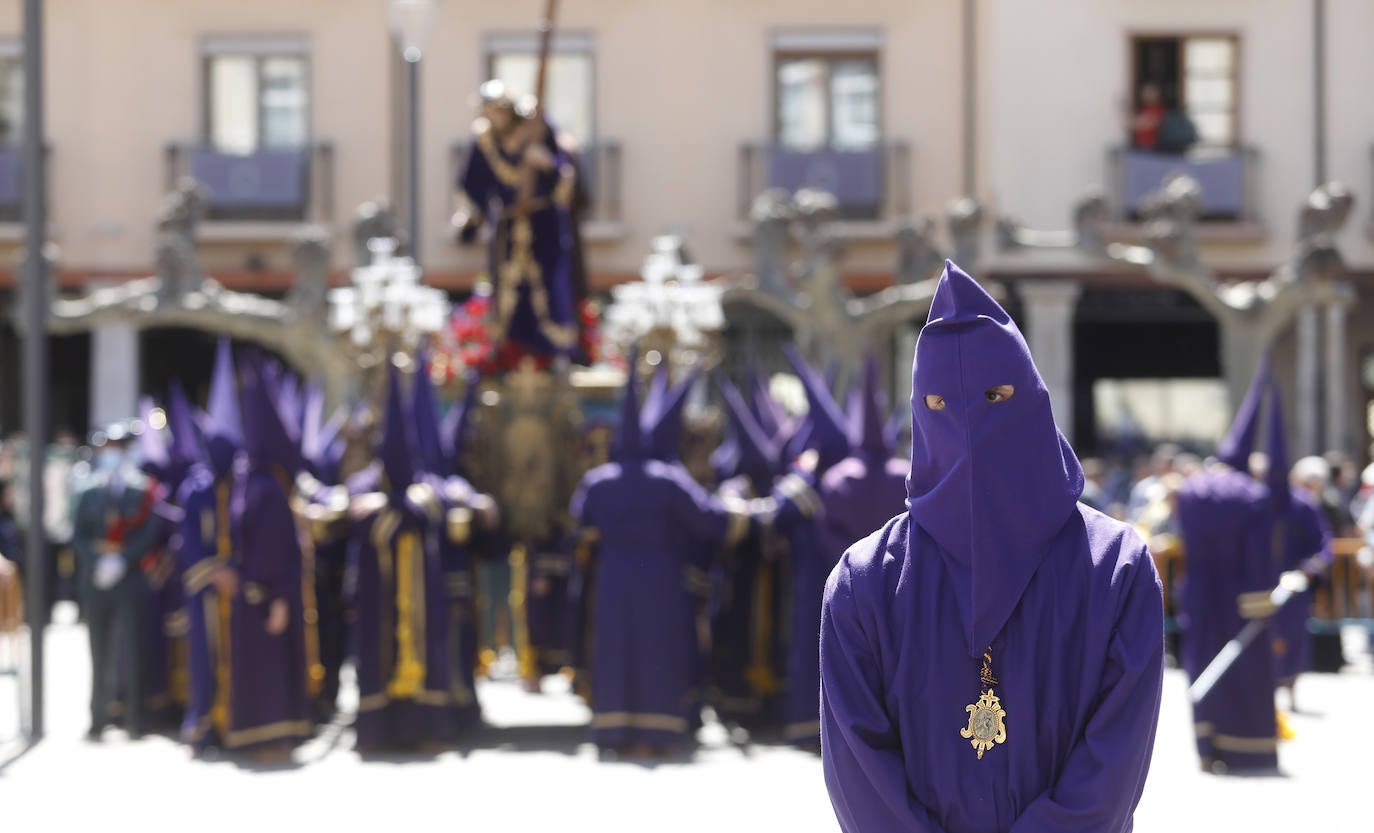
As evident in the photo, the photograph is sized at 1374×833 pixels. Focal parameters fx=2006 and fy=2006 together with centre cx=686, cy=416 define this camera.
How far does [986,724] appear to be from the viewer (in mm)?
4004

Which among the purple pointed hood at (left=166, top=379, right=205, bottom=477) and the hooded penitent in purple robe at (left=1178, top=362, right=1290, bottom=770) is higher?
the purple pointed hood at (left=166, top=379, right=205, bottom=477)

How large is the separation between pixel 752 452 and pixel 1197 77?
1415cm

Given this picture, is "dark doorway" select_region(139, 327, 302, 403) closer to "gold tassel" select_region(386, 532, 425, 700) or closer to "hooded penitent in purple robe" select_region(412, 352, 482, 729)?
"hooded penitent in purple robe" select_region(412, 352, 482, 729)

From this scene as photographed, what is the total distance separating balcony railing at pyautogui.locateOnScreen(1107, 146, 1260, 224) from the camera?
23859mm

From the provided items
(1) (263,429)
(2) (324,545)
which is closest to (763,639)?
(2) (324,545)

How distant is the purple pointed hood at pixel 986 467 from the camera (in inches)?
157

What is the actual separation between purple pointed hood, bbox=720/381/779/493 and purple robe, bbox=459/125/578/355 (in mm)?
1390

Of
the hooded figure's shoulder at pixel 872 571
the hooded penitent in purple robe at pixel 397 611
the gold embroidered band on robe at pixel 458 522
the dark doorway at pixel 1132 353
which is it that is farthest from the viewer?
the dark doorway at pixel 1132 353

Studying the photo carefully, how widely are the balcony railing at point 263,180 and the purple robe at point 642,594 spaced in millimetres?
14273

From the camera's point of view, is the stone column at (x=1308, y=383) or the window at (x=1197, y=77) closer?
the stone column at (x=1308, y=383)

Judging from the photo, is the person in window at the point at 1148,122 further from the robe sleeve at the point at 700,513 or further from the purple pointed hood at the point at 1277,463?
the robe sleeve at the point at 700,513

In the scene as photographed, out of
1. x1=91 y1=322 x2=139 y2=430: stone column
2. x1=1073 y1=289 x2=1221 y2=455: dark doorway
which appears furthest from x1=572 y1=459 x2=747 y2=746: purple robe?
x1=1073 y1=289 x2=1221 y2=455: dark doorway

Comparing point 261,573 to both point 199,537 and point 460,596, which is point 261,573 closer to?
point 199,537

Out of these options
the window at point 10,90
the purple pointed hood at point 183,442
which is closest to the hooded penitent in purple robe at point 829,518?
the purple pointed hood at point 183,442
